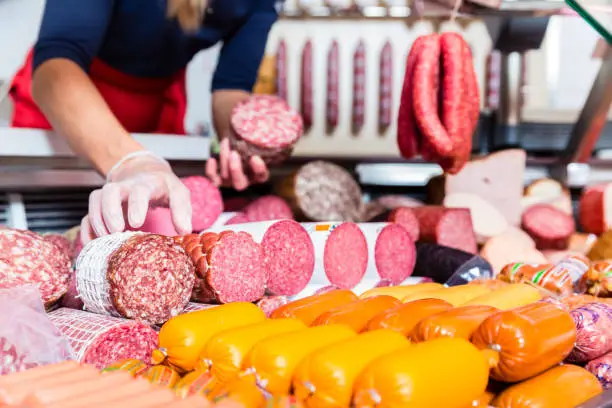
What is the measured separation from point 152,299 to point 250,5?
204 centimetres

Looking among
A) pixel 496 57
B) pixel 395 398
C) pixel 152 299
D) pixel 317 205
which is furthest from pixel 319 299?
pixel 496 57

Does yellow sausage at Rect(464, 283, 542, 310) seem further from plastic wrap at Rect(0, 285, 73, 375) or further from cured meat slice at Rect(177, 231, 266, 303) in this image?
plastic wrap at Rect(0, 285, 73, 375)

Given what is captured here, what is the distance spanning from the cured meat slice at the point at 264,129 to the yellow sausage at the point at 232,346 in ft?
4.03

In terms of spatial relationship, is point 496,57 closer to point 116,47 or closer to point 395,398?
point 116,47

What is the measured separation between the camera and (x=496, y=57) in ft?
19.0

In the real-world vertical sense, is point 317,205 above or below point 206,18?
below

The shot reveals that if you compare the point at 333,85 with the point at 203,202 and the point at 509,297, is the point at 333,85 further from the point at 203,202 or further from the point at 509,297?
the point at 509,297

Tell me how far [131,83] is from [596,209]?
2.37m

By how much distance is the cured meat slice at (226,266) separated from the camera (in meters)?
1.78

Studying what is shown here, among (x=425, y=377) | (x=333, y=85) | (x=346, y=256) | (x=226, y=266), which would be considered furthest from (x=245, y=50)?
(x=333, y=85)

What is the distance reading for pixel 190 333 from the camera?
1.44m

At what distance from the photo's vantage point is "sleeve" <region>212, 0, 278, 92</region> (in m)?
3.30

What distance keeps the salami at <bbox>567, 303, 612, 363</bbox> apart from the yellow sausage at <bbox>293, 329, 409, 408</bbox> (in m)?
0.62

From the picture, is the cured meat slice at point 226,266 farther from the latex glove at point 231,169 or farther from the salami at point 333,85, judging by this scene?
the salami at point 333,85
